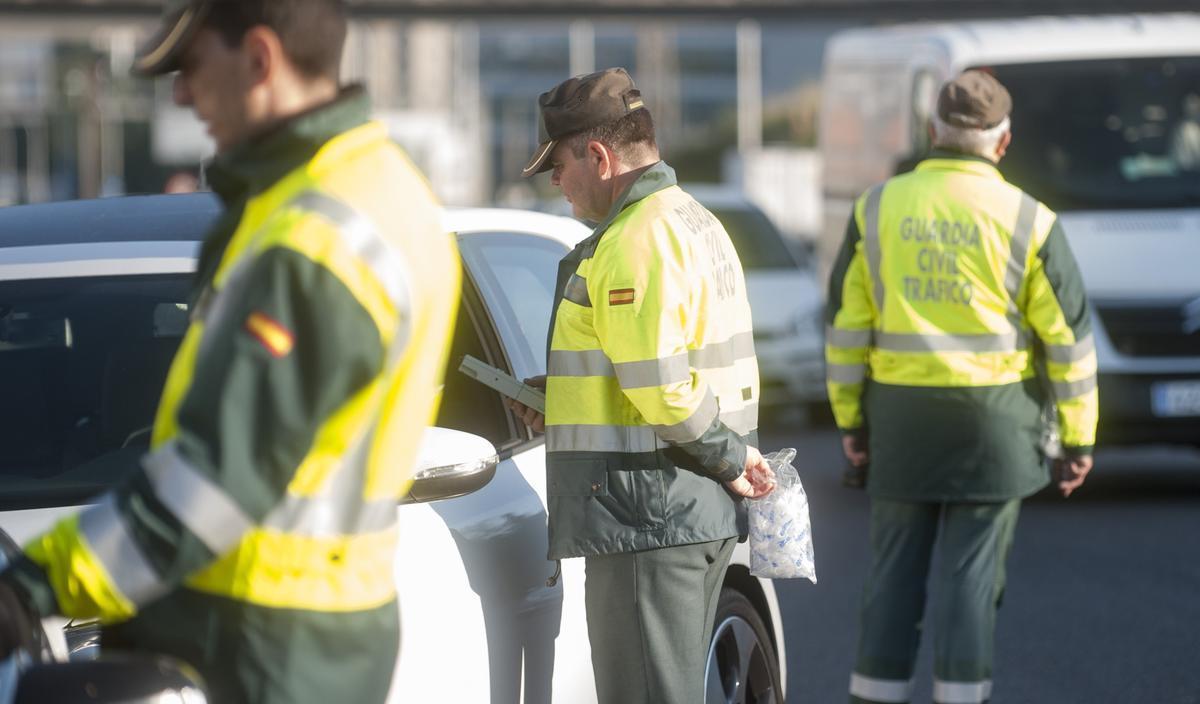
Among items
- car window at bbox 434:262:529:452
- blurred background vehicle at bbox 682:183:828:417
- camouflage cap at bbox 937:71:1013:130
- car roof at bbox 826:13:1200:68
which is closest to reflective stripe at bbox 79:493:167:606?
car window at bbox 434:262:529:452

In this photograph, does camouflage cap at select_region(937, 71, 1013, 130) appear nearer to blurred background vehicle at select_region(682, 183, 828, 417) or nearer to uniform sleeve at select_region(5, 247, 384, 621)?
uniform sleeve at select_region(5, 247, 384, 621)

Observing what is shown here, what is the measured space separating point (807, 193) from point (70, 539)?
55862 mm

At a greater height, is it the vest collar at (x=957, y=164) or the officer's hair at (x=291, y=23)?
the officer's hair at (x=291, y=23)

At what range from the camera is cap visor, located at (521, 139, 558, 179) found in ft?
13.6

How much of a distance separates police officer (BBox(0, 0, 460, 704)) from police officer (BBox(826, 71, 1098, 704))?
9.79 ft

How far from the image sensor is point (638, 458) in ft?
13.2

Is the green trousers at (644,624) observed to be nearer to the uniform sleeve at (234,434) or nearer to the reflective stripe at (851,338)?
the reflective stripe at (851,338)

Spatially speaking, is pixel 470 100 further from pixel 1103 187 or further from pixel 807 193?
pixel 1103 187

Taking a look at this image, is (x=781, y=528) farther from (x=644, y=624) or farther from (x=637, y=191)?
(x=637, y=191)

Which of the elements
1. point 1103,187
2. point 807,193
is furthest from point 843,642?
point 807,193

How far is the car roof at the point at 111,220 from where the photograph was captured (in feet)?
13.7

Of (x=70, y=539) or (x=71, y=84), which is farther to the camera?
(x=71, y=84)

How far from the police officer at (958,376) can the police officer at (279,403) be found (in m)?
2.98

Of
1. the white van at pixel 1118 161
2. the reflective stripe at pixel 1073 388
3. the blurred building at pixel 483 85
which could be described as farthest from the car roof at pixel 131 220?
the blurred building at pixel 483 85
